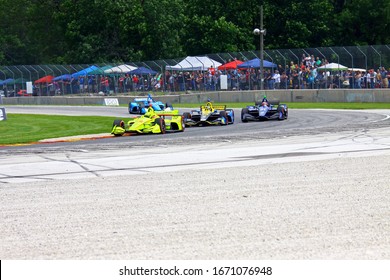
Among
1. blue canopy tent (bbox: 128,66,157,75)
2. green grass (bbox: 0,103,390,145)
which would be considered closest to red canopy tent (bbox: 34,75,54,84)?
blue canopy tent (bbox: 128,66,157,75)

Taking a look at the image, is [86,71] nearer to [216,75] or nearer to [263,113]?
[216,75]

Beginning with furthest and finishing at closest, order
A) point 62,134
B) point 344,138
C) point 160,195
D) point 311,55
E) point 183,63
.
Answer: point 183,63
point 311,55
point 62,134
point 344,138
point 160,195

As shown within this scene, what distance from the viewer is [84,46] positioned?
76000 mm

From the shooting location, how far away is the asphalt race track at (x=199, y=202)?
26.1ft

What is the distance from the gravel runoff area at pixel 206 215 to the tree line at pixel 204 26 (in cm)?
5589

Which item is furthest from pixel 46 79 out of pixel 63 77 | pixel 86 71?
pixel 86 71

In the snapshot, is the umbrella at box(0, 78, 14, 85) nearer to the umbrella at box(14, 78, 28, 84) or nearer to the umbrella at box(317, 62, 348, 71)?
the umbrella at box(14, 78, 28, 84)

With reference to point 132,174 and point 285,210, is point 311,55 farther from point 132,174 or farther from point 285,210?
point 285,210

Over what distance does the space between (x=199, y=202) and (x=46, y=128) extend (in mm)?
19693

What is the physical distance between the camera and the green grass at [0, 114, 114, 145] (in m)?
24.9

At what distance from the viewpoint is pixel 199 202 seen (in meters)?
10.6

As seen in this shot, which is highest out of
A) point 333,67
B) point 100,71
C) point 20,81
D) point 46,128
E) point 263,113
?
point 100,71

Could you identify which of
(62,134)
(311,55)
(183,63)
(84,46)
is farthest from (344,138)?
(84,46)
